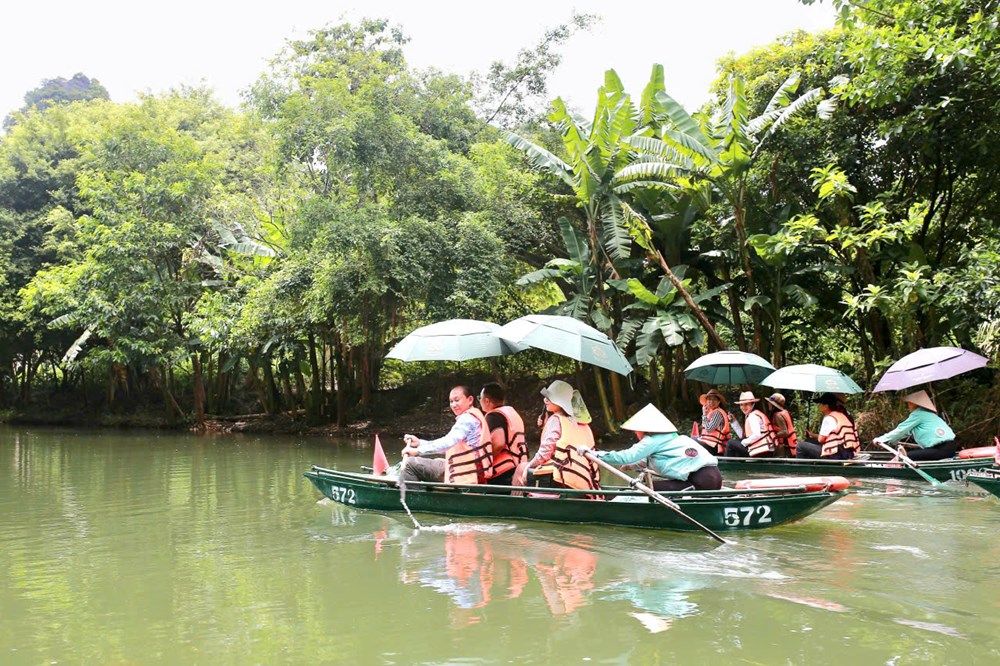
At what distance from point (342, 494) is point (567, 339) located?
318cm

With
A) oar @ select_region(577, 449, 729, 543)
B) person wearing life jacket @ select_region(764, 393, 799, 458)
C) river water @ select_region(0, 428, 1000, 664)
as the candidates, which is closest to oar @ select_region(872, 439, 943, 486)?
river water @ select_region(0, 428, 1000, 664)

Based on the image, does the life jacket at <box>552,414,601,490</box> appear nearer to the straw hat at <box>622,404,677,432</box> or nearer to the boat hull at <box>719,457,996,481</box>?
the straw hat at <box>622,404,677,432</box>

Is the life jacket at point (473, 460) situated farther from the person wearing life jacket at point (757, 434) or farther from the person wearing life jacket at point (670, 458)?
the person wearing life jacket at point (757, 434)

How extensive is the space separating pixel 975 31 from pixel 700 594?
829cm

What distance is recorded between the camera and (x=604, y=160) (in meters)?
15.2

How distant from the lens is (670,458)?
24.9 ft

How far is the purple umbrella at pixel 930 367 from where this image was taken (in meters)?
9.74

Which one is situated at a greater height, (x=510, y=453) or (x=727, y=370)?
(x=727, y=370)

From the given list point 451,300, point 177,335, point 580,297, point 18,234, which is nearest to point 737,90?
point 580,297

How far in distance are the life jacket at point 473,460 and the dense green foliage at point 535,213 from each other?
660 centimetres

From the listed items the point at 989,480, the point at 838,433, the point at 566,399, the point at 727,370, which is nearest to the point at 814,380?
the point at 838,433

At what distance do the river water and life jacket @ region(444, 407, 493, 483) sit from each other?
1.52ft

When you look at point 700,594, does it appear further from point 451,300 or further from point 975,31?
point 451,300

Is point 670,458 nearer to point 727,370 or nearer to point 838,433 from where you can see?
point 838,433
